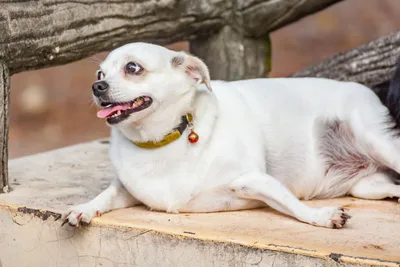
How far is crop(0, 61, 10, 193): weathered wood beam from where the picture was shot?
308cm

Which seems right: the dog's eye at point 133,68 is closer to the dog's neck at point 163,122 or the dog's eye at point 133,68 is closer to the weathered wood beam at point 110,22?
the dog's neck at point 163,122

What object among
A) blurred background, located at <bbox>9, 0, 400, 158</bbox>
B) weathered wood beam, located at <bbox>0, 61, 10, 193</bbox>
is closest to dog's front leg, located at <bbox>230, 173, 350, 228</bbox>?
weathered wood beam, located at <bbox>0, 61, 10, 193</bbox>

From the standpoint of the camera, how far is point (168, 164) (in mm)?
2811

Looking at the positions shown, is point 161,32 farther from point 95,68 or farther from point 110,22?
point 95,68

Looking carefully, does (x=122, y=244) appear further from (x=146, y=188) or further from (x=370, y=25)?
(x=370, y=25)

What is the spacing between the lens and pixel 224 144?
284cm

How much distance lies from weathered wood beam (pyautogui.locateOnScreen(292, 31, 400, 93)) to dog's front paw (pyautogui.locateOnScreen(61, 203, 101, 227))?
4.53 feet

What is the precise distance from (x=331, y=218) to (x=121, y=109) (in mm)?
697

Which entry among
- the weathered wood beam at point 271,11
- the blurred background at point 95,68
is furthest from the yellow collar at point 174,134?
the blurred background at point 95,68

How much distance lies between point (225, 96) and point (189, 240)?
2.03ft

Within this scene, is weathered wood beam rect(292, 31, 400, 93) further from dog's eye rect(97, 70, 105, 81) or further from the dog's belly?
dog's eye rect(97, 70, 105, 81)

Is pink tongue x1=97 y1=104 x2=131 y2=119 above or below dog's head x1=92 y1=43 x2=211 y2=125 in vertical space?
below

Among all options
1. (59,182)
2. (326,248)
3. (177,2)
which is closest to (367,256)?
(326,248)

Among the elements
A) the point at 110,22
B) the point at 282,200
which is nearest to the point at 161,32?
the point at 110,22
